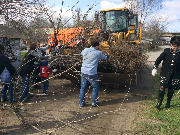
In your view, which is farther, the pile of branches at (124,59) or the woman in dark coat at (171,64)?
the pile of branches at (124,59)

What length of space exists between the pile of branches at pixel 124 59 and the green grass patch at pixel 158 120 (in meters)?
1.08

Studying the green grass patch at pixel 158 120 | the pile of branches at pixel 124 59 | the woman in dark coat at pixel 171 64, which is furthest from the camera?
the pile of branches at pixel 124 59

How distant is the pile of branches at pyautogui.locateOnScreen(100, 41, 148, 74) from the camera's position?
5.09 metres

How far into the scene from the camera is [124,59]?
5273 millimetres

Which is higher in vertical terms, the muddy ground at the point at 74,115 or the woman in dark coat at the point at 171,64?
the woman in dark coat at the point at 171,64

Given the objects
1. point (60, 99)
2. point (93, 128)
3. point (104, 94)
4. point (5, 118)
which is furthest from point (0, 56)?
point (104, 94)

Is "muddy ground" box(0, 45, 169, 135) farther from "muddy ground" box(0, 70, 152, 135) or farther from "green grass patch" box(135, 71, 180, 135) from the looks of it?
"green grass patch" box(135, 71, 180, 135)

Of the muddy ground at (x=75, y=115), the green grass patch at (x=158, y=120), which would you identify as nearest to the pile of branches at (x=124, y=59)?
the muddy ground at (x=75, y=115)

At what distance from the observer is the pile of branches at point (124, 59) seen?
5.09m

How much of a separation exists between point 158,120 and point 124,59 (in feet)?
6.53

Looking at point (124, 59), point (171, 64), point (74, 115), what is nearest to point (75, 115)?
point (74, 115)

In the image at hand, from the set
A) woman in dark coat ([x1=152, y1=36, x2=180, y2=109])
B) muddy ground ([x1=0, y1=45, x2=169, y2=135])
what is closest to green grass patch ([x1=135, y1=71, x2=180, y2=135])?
muddy ground ([x1=0, y1=45, x2=169, y2=135])

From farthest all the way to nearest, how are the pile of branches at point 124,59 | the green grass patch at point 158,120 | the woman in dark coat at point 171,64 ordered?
the pile of branches at point 124,59, the woman in dark coat at point 171,64, the green grass patch at point 158,120

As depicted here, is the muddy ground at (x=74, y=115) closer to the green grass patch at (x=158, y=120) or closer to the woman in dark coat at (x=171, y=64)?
the green grass patch at (x=158, y=120)
